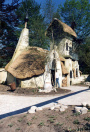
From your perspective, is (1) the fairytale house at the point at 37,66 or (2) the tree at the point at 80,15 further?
(2) the tree at the point at 80,15

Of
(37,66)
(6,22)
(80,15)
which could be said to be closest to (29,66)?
(37,66)

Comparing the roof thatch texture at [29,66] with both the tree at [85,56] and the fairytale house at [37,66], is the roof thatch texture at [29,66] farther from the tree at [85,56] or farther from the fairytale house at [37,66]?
the tree at [85,56]

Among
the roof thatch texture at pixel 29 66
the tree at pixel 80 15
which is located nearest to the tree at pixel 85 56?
the tree at pixel 80 15

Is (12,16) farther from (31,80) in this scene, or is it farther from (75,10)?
(75,10)

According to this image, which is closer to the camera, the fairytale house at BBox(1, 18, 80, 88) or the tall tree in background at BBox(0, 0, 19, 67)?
the fairytale house at BBox(1, 18, 80, 88)

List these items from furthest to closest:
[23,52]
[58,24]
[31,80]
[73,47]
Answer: [73,47] → [58,24] → [23,52] → [31,80]

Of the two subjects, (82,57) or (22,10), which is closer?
(82,57)

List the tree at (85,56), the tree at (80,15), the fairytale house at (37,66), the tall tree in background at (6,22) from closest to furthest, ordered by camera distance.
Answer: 1. the fairytale house at (37,66)
2. the tall tree in background at (6,22)
3. the tree at (85,56)
4. the tree at (80,15)

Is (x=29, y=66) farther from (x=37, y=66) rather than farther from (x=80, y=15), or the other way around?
(x=80, y=15)

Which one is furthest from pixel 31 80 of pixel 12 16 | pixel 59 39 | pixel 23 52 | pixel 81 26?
pixel 81 26

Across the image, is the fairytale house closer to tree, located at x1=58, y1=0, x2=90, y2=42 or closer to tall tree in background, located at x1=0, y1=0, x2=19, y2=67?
tall tree in background, located at x1=0, y1=0, x2=19, y2=67

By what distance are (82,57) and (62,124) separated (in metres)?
21.4

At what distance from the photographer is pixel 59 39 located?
1900 cm

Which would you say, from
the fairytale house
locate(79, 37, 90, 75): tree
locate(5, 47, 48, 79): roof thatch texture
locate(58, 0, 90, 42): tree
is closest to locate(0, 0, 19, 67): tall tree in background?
the fairytale house
